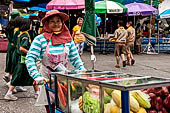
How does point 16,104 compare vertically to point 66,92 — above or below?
below

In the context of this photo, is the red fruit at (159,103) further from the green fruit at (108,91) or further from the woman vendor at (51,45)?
the woman vendor at (51,45)

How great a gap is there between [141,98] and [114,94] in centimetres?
25

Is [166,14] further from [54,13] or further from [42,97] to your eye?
[42,97]

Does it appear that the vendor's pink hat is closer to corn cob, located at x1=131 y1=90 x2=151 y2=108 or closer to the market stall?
the market stall

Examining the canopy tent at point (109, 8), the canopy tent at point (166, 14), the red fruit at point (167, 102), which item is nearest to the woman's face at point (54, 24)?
the red fruit at point (167, 102)

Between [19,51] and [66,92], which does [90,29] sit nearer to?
[19,51]

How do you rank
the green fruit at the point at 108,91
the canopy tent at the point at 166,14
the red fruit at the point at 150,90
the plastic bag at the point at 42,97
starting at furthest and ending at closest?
the canopy tent at the point at 166,14, the plastic bag at the point at 42,97, the red fruit at the point at 150,90, the green fruit at the point at 108,91

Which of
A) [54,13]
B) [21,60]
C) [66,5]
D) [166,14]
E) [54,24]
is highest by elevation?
[66,5]

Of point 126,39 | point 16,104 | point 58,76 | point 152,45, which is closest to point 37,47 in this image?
point 58,76

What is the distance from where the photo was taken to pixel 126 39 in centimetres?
1286

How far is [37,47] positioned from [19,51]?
2937mm

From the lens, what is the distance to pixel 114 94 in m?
2.35

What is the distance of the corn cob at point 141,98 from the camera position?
2432mm

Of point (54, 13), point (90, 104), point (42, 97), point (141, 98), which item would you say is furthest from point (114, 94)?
point (54, 13)
